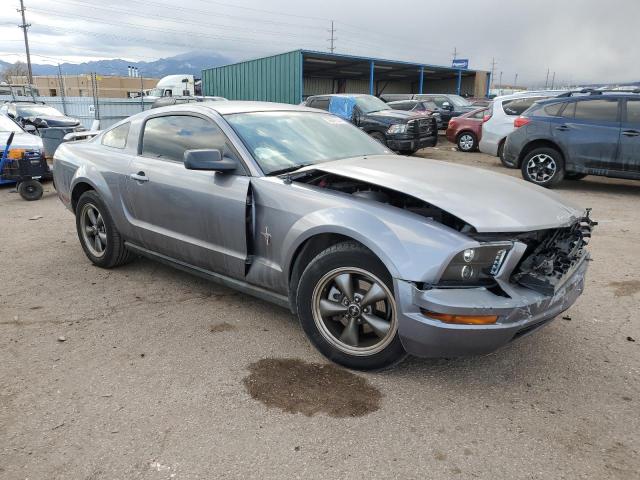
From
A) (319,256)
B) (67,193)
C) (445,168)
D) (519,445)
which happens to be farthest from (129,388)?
(67,193)

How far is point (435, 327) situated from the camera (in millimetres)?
2521

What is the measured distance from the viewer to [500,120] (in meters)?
11.6

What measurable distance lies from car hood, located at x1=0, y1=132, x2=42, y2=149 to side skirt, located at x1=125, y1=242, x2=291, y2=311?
5.96 meters

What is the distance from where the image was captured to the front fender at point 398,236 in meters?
2.53

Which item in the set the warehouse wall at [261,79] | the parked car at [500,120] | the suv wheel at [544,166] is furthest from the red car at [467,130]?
the warehouse wall at [261,79]

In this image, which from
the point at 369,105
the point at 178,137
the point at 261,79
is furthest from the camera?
the point at 261,79

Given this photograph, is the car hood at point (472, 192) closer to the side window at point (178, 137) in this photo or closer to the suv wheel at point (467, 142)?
the side window at point (178, 137)

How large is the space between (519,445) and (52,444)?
219cm

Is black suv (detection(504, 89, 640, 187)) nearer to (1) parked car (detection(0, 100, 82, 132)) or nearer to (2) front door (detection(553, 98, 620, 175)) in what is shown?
(2) front door (detection(553, 98, 620, 175))

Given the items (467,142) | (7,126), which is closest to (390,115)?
(467,142)

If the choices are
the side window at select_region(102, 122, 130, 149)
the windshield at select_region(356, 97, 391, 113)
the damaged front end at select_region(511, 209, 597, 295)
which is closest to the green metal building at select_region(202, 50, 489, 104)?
the windshield at select_region(356, 97, 391, 113)

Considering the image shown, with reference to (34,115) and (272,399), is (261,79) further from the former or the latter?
(272,399)

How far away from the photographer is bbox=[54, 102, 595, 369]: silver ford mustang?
8.41 feet

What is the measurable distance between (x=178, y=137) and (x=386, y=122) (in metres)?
9.69
